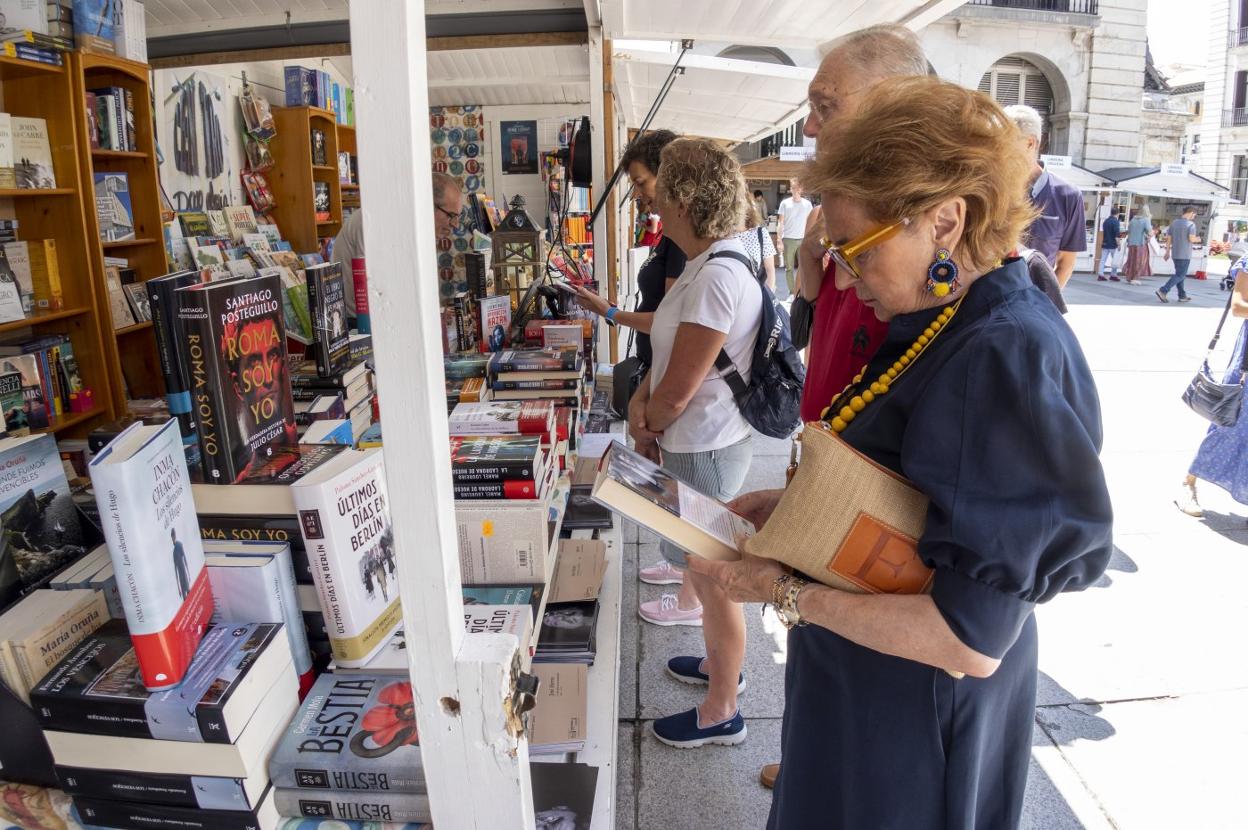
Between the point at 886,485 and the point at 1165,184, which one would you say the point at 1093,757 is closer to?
the point at 886,485

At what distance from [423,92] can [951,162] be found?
63 centimetres

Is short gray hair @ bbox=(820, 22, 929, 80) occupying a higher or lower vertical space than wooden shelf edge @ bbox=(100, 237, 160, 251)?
higher

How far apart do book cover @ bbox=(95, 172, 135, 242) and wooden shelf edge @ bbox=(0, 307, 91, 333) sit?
43 cm

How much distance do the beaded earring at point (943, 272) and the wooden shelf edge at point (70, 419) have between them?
3779 millimetres

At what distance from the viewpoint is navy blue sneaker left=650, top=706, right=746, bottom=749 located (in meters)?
2.38

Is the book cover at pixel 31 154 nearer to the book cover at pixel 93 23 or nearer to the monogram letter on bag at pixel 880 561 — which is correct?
the book cover at pixel 93 23

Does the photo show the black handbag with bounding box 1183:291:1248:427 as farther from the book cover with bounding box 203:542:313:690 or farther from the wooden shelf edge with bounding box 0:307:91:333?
the wooden shelf edge with bounding box 0:307:91:333

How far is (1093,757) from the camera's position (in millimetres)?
2359

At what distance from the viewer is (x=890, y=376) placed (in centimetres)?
110

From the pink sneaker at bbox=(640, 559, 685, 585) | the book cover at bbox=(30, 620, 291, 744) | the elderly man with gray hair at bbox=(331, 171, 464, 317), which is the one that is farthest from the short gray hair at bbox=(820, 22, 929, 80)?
the elderly man with gray hair at bbox=(331, 171, 464, 317)

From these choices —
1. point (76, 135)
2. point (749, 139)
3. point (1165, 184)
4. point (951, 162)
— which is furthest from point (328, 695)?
point (1165, 184)

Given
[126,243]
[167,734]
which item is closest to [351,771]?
[167,734]

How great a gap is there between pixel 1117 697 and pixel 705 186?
2.22m

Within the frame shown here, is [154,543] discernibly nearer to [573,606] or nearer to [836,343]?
[836,343]
